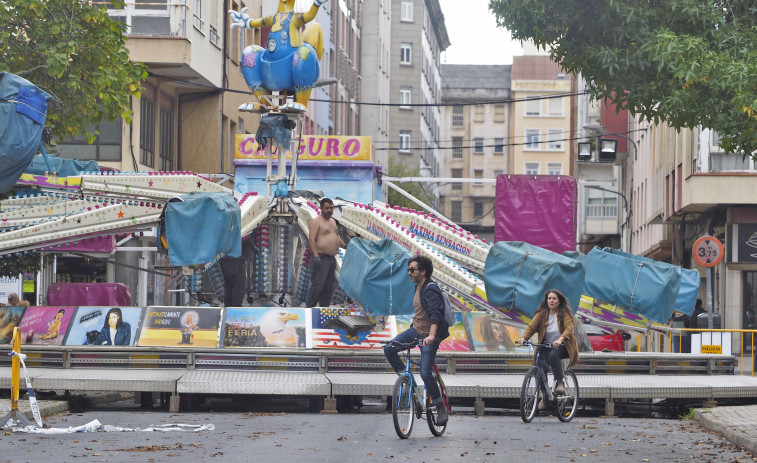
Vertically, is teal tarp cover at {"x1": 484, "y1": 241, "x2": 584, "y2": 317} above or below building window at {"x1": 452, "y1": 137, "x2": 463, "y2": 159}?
below

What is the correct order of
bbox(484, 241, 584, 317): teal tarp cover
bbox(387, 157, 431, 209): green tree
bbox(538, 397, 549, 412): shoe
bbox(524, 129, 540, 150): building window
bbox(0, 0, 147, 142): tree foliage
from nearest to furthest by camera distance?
bbox(538, 397, 549, 412): shoe
bbox(484, 241, 584, 317): teal tarp cover
bbox(0, 0, 147, 142): tree foliage
bbox(387, 157, 431, 209): green tree
bbox(524, 129, 540, 150): building window

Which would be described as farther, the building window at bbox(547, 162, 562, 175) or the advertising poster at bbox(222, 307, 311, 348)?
the building window at bbox(547, 162, 562, 175)

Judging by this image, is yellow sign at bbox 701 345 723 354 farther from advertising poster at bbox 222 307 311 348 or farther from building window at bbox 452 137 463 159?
building window at bbox 452 137 463 159

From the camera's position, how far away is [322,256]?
924 inches

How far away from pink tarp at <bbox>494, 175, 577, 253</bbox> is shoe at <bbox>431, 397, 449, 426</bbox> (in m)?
23.9

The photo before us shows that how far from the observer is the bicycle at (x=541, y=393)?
16750 millimetres

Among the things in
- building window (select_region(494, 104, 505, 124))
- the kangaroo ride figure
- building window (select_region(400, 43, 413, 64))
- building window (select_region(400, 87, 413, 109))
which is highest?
building window (select_region(400, 43, 413, 64))

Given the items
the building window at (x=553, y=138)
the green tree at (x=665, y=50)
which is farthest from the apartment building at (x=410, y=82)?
the green tree at (x=665, y=50)

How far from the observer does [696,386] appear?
63.5 ft

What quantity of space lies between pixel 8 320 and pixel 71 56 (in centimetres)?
407

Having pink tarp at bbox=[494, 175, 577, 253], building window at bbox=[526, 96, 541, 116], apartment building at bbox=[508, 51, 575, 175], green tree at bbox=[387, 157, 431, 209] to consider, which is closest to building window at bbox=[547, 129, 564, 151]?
apartment building at bbox=[508, 51, 575, 175]

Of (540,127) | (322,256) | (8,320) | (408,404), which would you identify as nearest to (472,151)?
(540,127)

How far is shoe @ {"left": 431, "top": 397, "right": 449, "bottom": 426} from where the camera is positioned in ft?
48.1

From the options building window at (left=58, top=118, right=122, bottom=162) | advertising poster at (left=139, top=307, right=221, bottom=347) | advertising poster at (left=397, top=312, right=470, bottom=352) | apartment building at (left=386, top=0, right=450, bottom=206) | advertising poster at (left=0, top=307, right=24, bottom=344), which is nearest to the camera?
advertising poster at (left=397, top=312, right=470, bottom=352)
